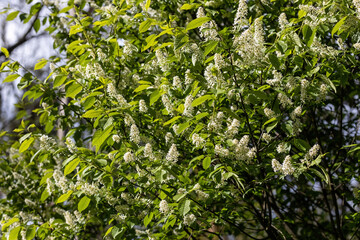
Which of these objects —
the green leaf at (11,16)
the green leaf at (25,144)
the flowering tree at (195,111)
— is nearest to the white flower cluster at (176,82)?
the flowering tree at (195,111)

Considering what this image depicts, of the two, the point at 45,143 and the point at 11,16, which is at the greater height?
the point at 11,16

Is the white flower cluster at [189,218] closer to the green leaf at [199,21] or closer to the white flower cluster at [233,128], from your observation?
the white flower cluster at [233,128]

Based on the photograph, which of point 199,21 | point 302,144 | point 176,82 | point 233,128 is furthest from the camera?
point 176,82

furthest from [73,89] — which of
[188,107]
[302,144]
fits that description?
[302,144]

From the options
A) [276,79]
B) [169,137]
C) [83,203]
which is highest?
[276,79]

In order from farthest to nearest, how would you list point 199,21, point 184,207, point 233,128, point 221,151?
point 233,128, point 221,151, point 184,207, point 199,21

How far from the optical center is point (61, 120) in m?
3.49

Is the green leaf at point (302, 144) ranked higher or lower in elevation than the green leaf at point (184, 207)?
higher

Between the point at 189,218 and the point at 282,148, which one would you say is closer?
the point at 189,218

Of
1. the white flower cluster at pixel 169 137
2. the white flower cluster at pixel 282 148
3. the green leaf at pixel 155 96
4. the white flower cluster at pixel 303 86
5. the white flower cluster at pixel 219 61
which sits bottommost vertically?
the white flower cluster at pixel 169 137

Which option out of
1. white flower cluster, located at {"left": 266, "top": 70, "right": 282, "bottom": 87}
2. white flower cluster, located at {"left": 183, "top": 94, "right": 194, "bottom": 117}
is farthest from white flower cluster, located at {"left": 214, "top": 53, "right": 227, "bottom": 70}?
white flower cluster, located at {"left": 266, "top": 70, "right": 282, "bottom": 87}

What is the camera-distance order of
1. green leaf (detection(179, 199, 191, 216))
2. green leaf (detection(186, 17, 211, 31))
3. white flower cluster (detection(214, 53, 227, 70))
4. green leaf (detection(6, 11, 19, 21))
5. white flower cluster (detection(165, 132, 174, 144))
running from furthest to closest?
green leaf (detection(6, 11, 19, 21))
white flower cluster (detection(165, 132, 174, 144))
white flower cluster (detection(214, 53, 227, 70))
green leaf (detection(179, 199, 191, 216))
green leaf (detection(186, 17, 211, 31))

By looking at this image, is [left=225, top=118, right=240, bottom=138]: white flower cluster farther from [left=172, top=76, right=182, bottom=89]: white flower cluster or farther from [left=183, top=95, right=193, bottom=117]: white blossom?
[left=172, top=76, right=182, bottom=89]: white flower cluster

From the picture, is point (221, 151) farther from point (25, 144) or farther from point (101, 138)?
point (25, 144)
